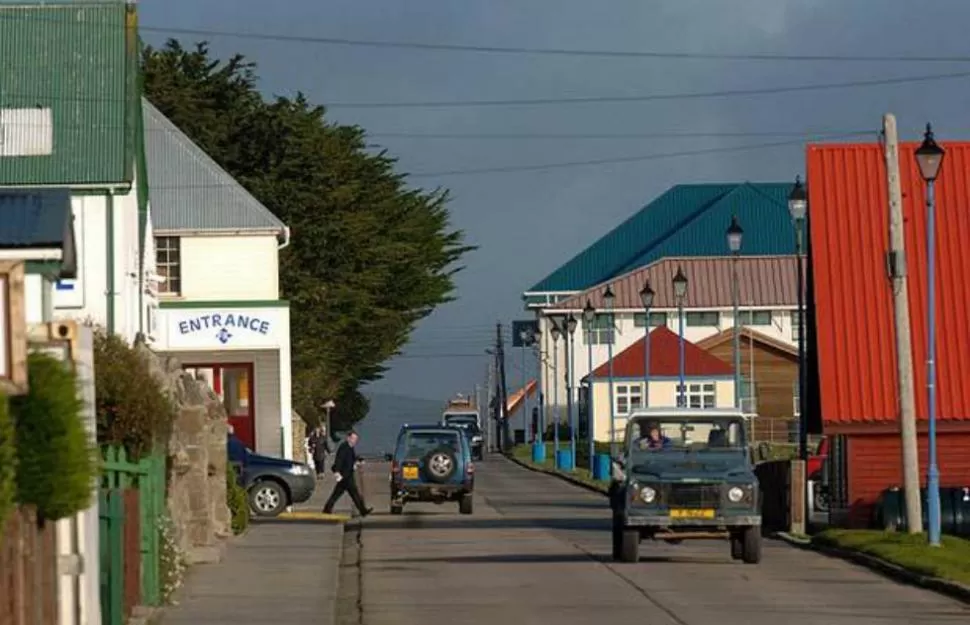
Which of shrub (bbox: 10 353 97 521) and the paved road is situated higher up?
shrub (bbox: 10 353 97 521)

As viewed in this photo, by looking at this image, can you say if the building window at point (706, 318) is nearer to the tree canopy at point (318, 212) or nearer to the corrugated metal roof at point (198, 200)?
the tree canopy at point (318, 212)

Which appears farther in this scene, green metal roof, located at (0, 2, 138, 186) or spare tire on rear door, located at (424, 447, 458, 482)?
spare tire on rear door, located at (424, 447, 458, 482)

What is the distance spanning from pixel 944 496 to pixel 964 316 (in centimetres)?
567

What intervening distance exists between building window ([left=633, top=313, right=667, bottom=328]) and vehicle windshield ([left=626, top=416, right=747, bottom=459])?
97265 millimetres

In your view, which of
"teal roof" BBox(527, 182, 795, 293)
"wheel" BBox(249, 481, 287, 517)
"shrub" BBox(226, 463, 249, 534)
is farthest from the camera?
"teal roof" BBox(527, 182, 795, 293)

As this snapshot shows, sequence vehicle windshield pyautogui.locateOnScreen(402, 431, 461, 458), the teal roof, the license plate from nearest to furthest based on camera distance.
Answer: the license plate → vehicle windshield pyautogui.locateOnScreen(402, 431, 461, 458) → the teal roof

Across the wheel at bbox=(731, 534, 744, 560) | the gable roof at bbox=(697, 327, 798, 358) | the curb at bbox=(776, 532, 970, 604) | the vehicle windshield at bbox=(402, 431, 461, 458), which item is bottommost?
the curb at bbox=(776, 532, 970, 604)

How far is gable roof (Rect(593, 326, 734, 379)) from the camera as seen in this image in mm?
114500

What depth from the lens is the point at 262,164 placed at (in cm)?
7112

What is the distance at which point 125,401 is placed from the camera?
74.1 feet

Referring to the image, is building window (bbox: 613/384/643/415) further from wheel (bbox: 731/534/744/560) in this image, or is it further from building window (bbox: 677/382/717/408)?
wheel (bbox: 731/534/744/560)

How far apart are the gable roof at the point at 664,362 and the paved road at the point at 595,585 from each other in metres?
72.8

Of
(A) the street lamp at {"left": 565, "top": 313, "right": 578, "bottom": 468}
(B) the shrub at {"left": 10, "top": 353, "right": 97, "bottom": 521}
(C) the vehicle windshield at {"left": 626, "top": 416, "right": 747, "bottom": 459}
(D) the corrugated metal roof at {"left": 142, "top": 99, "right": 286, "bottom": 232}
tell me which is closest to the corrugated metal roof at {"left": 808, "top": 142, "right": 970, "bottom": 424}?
(C) the vehicle windshield at {"left": 626, "top": 416, "right": 747, "bottom": 459}

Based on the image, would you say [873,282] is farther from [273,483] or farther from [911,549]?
[273,483]
